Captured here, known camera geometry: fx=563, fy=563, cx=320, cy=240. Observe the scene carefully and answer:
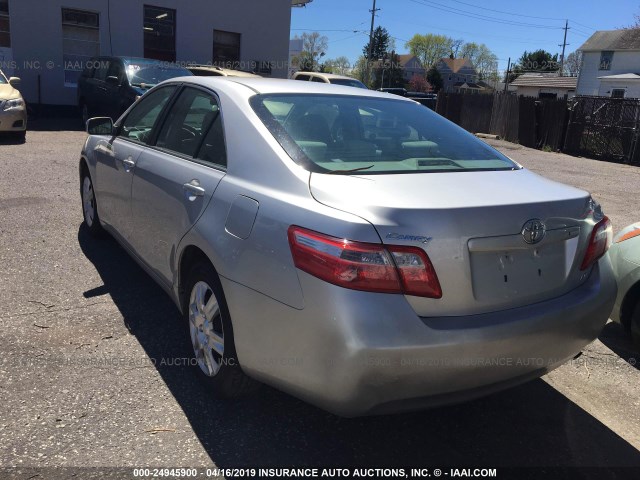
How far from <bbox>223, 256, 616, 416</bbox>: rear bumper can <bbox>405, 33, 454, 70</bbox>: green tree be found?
115347mm

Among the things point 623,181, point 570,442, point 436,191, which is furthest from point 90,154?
point 623,181

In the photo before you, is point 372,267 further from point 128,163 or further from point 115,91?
point 115,91

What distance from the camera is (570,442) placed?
285cm

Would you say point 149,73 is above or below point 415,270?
above

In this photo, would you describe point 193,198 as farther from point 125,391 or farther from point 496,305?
point 496,305

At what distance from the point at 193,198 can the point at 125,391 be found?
110cm

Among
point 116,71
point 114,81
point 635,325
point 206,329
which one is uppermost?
point 116,71

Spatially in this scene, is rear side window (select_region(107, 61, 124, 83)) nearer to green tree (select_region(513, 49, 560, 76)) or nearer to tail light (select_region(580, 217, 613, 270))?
tail light (select_region(580, 217, 613, 270))

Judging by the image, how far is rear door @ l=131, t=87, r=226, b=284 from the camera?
3.03 meters

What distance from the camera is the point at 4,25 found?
608 inches

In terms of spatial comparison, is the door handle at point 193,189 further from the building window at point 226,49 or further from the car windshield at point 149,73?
the building window at point 226,49

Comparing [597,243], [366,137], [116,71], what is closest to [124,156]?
[366,137]

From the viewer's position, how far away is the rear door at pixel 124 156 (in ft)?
13.1

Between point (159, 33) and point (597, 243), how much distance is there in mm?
17791
